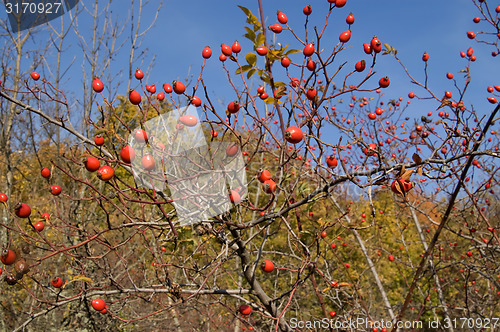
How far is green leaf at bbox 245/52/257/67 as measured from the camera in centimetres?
149

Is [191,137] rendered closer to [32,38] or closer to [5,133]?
[5,133]

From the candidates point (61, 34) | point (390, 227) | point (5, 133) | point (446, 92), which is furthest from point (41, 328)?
point (390, 227)

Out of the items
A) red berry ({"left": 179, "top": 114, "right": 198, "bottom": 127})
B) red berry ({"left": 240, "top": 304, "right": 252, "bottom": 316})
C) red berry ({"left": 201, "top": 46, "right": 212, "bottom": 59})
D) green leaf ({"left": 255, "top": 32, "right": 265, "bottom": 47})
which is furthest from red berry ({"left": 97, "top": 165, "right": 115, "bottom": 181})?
red berry ({"left": 240, "top": 304, "right": 252, "bottom": 316})

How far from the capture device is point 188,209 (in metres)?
1.50

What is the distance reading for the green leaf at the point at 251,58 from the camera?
1.49 m

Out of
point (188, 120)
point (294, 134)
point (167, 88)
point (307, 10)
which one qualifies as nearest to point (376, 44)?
point (307, 10)

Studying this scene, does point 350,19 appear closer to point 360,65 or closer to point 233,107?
point 360,65

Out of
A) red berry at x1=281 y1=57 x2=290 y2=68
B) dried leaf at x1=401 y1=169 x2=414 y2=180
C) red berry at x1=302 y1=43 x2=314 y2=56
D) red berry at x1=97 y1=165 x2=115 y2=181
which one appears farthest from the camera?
red berry at x1=281 y1=57 x2=290 y2=68

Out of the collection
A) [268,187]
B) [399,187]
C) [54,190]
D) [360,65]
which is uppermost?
[360,65]

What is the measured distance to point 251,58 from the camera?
59.3 inches

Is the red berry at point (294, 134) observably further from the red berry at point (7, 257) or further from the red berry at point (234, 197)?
the red berry at point (7, 257)

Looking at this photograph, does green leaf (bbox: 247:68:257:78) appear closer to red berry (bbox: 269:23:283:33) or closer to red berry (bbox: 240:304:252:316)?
red berry (bbox: 269:23:283:33)

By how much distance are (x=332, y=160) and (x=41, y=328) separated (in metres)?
5.42

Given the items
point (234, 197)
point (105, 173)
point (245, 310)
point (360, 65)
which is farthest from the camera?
point (245, 310)
